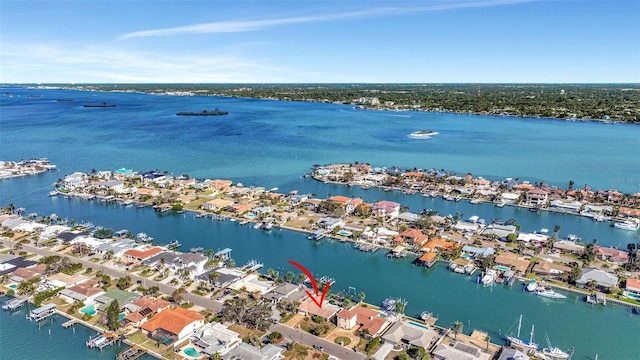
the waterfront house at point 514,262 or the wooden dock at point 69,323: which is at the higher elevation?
the waterfront house at point 514,262

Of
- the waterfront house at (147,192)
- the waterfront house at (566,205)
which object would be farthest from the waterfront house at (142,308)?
the waterfront house at (566,205)

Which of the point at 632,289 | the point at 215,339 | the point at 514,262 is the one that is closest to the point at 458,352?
the point at 215,339

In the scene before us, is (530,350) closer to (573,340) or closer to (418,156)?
(573,340)

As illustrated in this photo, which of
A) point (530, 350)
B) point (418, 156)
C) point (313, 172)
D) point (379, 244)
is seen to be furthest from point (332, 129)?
point (530, 350)

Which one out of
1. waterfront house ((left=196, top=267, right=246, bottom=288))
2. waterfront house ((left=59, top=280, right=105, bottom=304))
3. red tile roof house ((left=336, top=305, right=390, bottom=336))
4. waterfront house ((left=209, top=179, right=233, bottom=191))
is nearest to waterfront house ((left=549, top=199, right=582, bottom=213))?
red tile roof house ((left=336, top=305, right=390, bottom=336))

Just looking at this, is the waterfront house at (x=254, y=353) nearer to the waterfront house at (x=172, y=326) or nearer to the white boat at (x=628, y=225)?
the waterfront house at (x=172, y=326)
